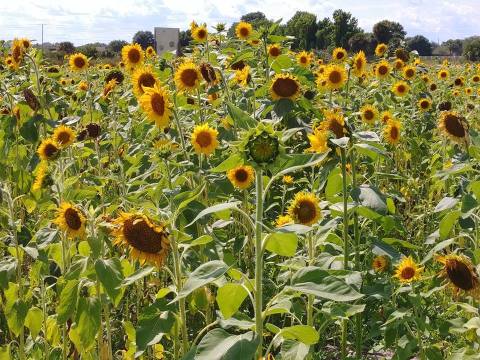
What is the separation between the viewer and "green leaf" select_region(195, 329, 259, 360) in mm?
1315

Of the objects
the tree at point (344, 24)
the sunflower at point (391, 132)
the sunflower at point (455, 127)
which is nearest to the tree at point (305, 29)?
the tree at point (344, 24)

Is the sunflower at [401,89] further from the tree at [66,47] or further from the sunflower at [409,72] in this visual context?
the tree at [66,47]

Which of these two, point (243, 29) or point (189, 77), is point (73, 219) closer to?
point (189, 77)

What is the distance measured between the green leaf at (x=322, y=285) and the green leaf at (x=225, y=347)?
150mm

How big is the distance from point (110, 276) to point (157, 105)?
47.6 inches

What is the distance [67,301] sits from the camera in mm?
1857

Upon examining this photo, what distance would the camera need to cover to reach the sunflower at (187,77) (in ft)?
10.5

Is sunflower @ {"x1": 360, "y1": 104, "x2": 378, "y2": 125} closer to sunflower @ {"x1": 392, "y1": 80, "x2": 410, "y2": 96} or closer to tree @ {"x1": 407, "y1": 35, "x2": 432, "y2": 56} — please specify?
sunflower @ {"x1": 392, "y1": 80, "x2": 410, "y2": 96}

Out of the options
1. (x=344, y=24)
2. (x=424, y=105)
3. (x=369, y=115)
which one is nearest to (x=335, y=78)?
(x=369, y=115)

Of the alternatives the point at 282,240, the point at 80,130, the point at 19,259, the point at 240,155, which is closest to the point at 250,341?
the point at 282,240

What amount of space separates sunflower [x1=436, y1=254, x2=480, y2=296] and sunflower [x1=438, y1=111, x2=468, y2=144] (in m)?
0.71

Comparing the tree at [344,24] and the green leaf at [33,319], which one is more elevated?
the tree at [344,24]

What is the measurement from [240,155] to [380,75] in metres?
4.33

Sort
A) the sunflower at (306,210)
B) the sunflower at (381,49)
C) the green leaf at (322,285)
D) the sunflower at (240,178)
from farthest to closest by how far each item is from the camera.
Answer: the sunflower at (381,49) → the sunflower at (240,178) → the sunflower at (306,210) → the green leaf at (322,285)
